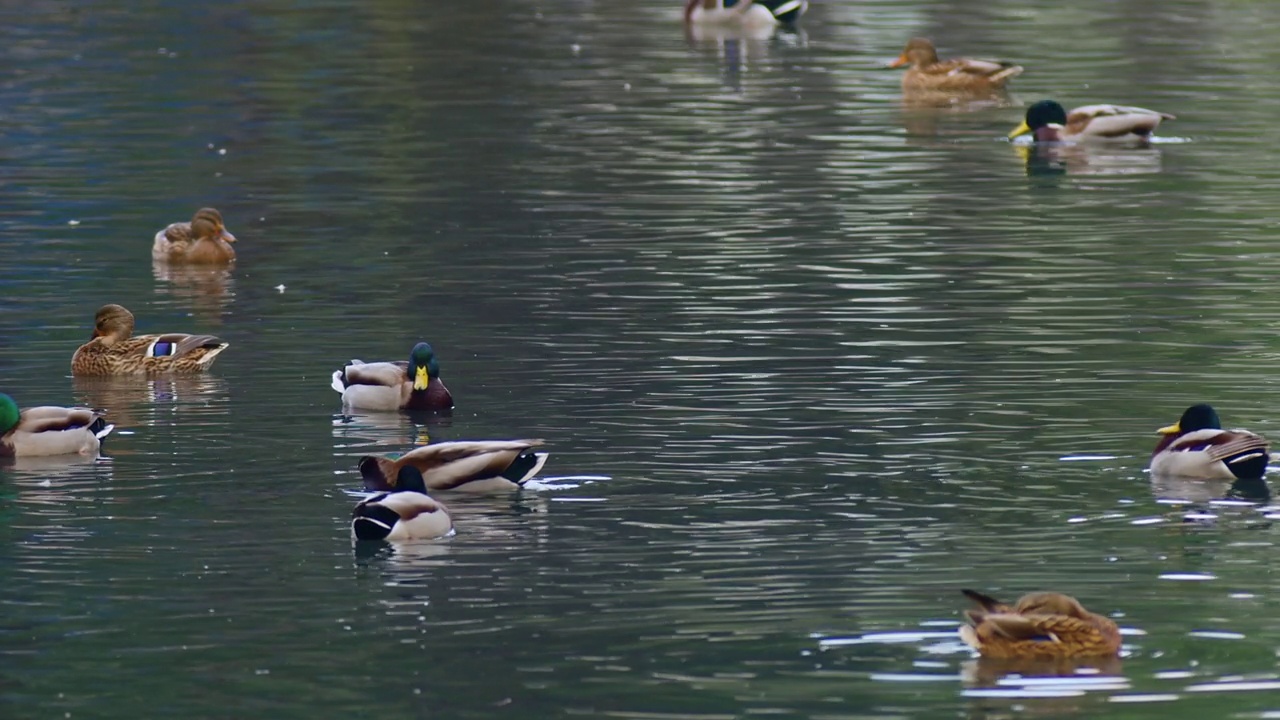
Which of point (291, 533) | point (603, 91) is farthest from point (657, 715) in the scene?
point (603, 91)

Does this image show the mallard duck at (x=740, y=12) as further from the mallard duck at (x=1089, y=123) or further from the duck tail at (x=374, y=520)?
the duck tail at (x=374, y=520)

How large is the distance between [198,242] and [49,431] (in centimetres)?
897

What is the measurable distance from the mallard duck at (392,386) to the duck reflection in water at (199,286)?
4.58m

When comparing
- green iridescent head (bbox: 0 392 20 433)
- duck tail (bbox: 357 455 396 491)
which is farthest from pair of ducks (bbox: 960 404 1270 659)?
green iridescent head (bbox: 0 392 20 433)

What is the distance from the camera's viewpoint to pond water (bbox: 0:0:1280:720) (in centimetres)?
1236

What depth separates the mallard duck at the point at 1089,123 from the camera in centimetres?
3453

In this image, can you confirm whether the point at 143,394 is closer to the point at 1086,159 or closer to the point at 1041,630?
the point at 1041,630

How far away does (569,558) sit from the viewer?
1427 centimetres

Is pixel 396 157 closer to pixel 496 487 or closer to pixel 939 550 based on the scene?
pixel 496 487

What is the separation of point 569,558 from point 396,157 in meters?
20.3

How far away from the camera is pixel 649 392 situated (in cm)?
1908

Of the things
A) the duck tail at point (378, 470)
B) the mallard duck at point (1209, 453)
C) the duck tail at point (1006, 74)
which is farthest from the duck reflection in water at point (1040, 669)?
the duck tail at point (1006, 74)

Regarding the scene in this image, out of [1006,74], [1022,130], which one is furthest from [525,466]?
[1006,74]

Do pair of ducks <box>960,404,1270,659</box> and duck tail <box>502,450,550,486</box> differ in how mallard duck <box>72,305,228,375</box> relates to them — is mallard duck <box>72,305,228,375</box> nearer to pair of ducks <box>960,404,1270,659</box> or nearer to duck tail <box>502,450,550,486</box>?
duck tail <box>502,450,550,486</box>
